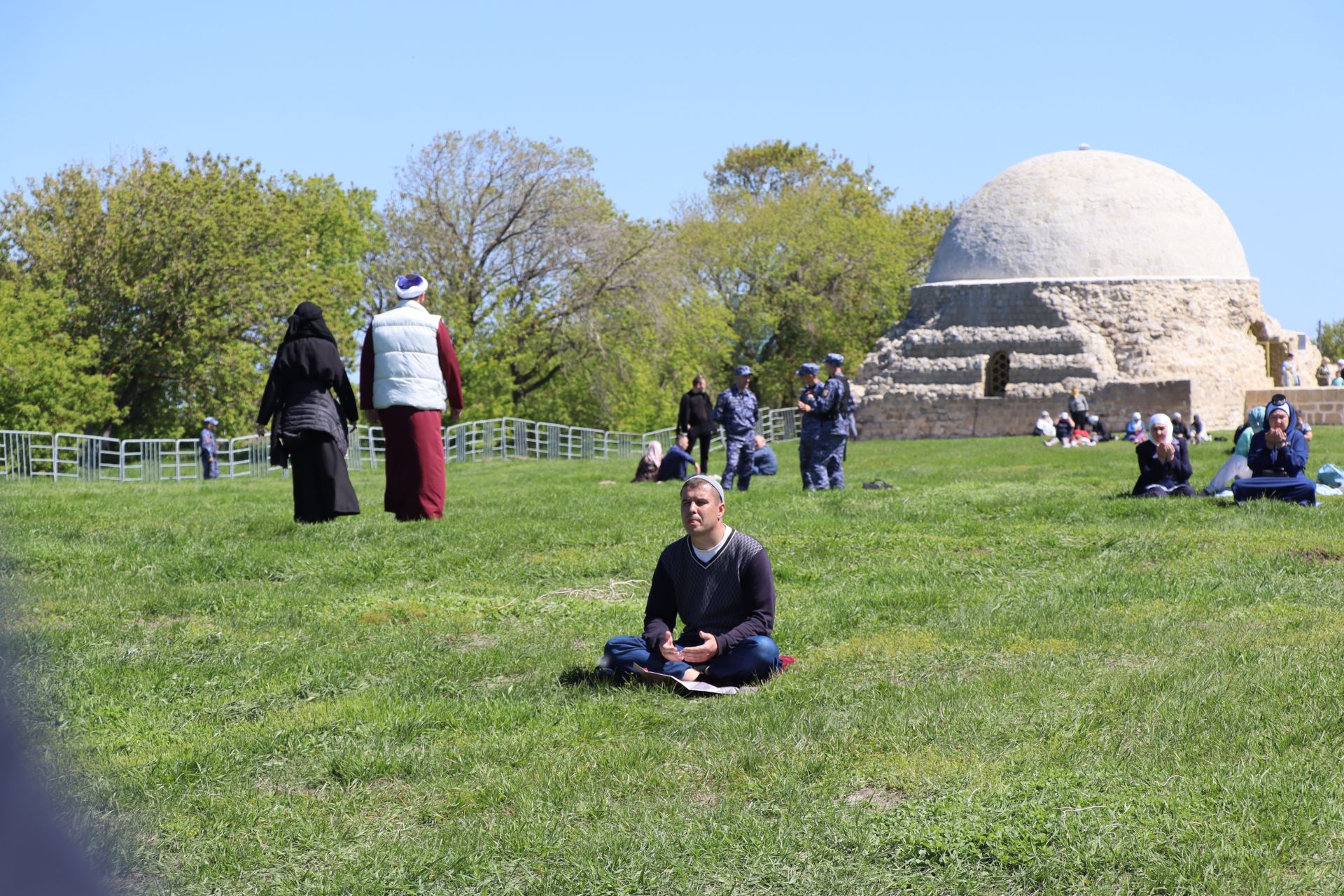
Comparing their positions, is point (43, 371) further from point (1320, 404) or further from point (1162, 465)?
point (1320, 404)

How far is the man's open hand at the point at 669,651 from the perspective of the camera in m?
6.23

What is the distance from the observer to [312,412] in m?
10.9

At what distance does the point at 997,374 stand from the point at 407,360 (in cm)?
3482

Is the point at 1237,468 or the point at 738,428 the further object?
the point at 738,428

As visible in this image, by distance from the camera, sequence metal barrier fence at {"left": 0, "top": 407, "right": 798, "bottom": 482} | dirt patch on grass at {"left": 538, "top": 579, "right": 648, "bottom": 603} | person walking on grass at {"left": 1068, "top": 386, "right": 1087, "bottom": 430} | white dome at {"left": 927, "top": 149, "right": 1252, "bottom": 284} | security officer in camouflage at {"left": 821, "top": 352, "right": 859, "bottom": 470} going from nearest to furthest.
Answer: dirt patch on grass at {"left": 538, "top": 579, "right": 648, "bottom": 603}
security officer in camouflage at {"left": 821, "top": 352, "right": 859, "bottom": 470}
metal barrier fence at {"left": 0, "top": 407, "right": 798, "bottom": 482}
person walking on grass at {"left": 1068, "top": 386, "right": 1087, "bottom": 430}
white dome at {"left": 927, "top": 149, "right": 1252, "bottom": 284}

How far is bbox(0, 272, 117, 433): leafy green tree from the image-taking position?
3397 centimetres

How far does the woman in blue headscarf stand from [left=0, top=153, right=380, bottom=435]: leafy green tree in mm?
29581

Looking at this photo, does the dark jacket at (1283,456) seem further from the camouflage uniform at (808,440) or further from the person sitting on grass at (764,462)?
the person sitting on grass at (764,462)

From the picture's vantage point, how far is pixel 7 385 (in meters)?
34.2

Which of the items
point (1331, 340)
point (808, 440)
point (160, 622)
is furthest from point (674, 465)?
point (1331, 340)

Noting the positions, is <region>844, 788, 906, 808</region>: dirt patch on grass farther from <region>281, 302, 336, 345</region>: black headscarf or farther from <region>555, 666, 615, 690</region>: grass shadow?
<region>281, 302, 336, 345</region>: black headscarf

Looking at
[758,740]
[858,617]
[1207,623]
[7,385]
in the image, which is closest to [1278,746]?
[758,740]

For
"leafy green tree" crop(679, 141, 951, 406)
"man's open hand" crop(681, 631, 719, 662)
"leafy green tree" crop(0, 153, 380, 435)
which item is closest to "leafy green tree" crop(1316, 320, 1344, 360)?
"leafy green tree" crop(679, 141, 951, 406)

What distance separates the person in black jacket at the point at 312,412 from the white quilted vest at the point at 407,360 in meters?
0.30
